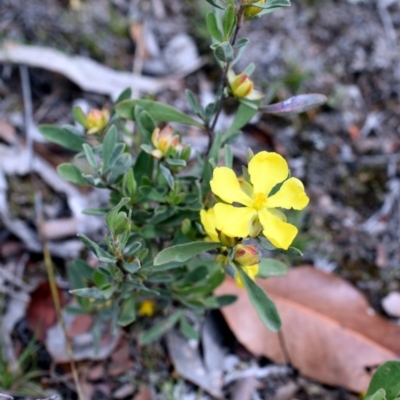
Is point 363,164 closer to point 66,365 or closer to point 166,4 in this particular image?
point 166,4

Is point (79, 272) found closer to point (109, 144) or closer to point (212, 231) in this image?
point (109, 144)

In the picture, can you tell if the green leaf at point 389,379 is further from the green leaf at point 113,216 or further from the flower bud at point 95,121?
the flower bud at point 95,121

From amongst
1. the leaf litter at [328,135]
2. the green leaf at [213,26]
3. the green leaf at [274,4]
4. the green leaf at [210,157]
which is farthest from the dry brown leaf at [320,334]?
the green leaf at [274,4]

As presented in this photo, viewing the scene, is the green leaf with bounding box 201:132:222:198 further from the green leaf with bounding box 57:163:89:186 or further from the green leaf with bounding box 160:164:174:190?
the green leaf with bounding box 57:163:89:186

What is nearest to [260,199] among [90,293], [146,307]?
[90,293]

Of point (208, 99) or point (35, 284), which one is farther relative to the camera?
point (208, 99)

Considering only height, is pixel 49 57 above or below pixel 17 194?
above

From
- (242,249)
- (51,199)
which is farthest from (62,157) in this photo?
(242,249)
